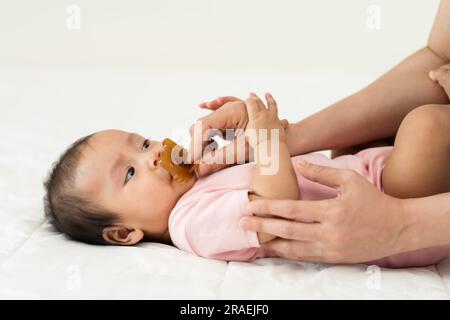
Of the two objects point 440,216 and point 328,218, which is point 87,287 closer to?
point 328,218

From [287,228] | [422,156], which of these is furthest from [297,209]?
[422,156]

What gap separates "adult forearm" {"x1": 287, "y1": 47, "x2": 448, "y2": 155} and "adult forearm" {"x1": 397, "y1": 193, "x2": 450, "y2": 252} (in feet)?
1.31

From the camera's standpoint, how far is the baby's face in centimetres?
140

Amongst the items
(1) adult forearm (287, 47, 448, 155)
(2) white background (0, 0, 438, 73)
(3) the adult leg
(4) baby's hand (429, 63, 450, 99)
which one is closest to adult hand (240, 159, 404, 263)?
(3) the adult leg

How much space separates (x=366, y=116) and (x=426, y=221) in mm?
427

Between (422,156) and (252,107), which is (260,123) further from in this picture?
(422,156)

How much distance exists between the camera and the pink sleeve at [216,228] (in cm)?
128

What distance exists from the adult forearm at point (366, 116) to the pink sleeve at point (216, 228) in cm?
30

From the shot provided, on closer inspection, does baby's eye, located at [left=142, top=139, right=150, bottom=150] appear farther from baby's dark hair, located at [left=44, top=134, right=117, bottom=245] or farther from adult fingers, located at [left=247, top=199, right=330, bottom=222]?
adult fingers, located at [left=247, top=199, right=330, bottom=222]

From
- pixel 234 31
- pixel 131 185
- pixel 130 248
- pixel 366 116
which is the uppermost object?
pixel 234 31

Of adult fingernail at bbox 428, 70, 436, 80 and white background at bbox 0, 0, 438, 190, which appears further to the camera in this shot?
white background at bbox 0, 0, 438, 190

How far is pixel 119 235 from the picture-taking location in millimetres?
1425
